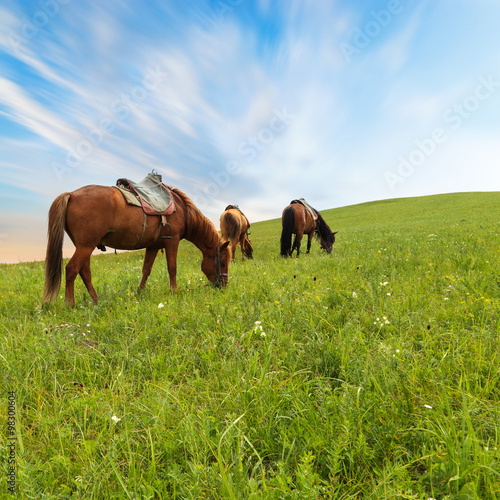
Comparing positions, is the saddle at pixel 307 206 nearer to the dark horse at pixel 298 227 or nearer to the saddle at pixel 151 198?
the dark horse at pixel 298 227

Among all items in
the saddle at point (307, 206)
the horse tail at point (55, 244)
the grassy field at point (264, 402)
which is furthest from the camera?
the saddle at point (307, 206)

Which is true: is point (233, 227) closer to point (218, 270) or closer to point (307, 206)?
point (307, 206)

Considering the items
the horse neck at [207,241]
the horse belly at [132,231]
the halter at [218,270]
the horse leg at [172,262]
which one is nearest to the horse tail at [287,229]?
the horse neck at [207,241]

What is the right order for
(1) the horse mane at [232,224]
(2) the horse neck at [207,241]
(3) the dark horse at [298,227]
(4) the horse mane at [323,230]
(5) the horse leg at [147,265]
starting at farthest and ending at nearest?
(4) the horse mane at [323,230], (1) the horse mane at [232,224], (3) the dark horse at [298,227], (2) the horse neck at [207,241], (5) the horse leg at [147,265]

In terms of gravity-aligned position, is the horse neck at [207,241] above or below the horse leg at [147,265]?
above

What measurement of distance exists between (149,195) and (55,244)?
6.52 feet

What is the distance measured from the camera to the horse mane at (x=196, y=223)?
251 inches

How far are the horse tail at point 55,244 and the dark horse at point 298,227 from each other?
26.6 ft

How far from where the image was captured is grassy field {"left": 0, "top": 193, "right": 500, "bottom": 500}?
1484 millimetres

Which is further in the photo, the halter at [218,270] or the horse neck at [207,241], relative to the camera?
the horse neck at [207,241]

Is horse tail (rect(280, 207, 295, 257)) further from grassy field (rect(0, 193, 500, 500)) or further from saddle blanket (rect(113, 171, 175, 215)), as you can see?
grassy field (rect(0, 193, 500, 500))

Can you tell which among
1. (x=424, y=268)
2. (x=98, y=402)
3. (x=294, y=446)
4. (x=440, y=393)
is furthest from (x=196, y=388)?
(x=424, y=268)

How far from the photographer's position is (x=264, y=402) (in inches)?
79.8

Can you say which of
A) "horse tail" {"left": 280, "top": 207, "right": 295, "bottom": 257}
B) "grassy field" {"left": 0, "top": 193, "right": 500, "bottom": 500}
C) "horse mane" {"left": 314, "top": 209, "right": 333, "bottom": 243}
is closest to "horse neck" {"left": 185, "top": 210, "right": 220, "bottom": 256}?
"grassy field" {"left": 0, "top": 193, "right": 500, "bottom": 500}
